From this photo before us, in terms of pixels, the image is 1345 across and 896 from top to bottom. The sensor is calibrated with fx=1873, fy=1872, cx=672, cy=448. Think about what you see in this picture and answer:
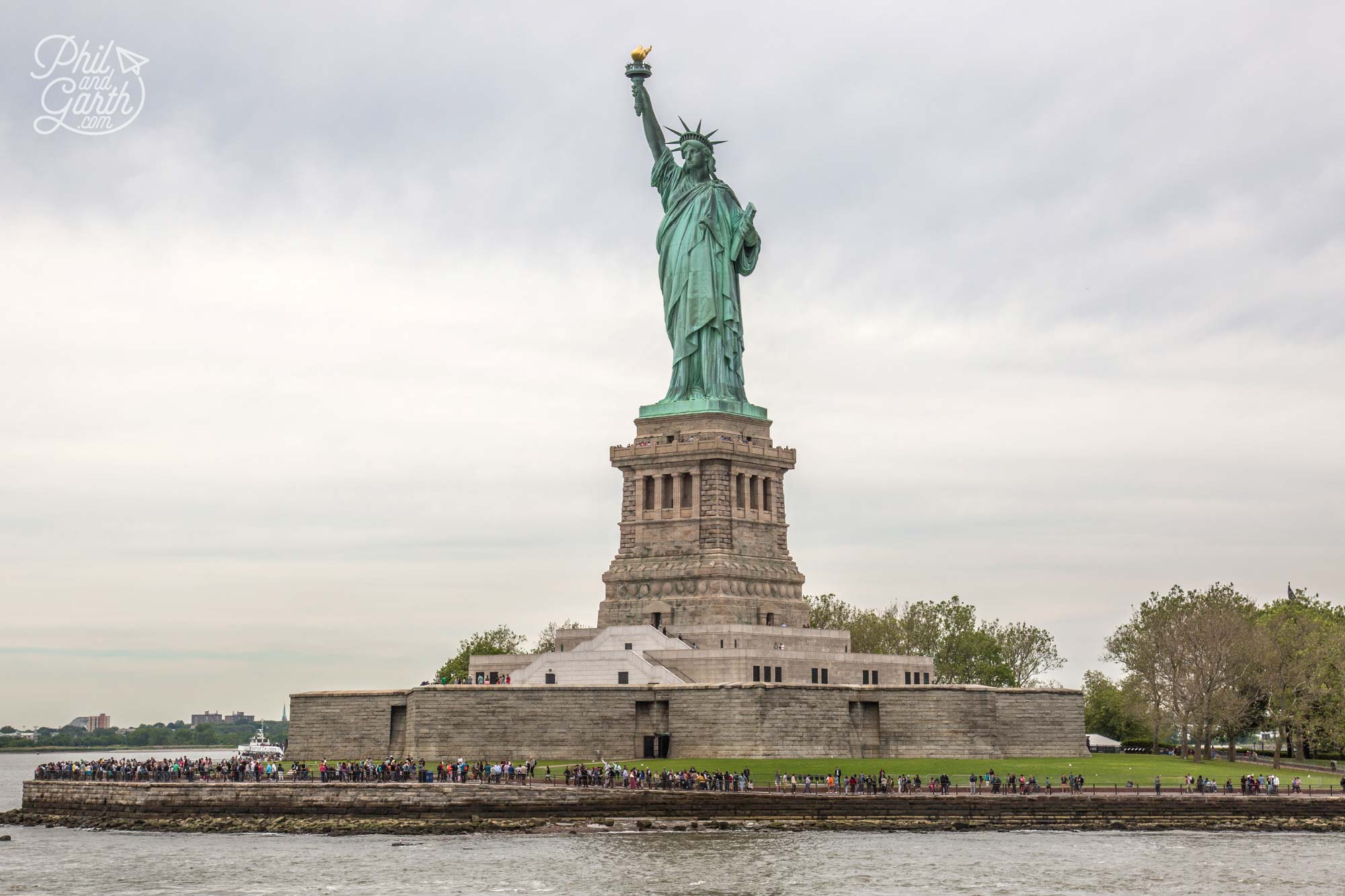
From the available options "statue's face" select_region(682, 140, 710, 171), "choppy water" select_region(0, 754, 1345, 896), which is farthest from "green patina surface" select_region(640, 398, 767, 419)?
"choppy water" select_region(0, 754, 1345, 896)

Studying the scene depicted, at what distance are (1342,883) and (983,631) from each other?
187 ft

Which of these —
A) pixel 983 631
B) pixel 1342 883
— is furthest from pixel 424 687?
pixel 983 631

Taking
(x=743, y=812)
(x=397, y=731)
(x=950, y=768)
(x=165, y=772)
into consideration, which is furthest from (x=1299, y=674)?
(x=165, y=772)

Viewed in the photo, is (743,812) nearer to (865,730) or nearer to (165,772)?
(865,730)

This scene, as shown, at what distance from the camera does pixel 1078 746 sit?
3078 inches

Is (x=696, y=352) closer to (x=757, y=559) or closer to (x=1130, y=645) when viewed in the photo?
(x=757, y=559)

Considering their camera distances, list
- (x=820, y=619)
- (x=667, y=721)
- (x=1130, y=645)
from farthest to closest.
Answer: (x=820, y=619), (x=1130, y=645), (x=667, y=721)

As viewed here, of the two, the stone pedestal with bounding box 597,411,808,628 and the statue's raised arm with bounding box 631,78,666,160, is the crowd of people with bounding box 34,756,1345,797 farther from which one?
the statue's raised arm with bounding box 631,78,666,160

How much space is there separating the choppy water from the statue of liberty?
1094 inches

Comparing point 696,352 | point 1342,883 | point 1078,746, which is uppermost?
point 696,352

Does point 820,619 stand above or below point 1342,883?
above

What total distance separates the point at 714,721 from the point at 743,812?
882 cm

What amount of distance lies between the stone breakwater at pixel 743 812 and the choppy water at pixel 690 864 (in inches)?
45.2

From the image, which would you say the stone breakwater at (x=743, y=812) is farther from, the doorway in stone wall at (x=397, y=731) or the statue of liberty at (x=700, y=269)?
the statue of liberty at (x=700, y=269)
